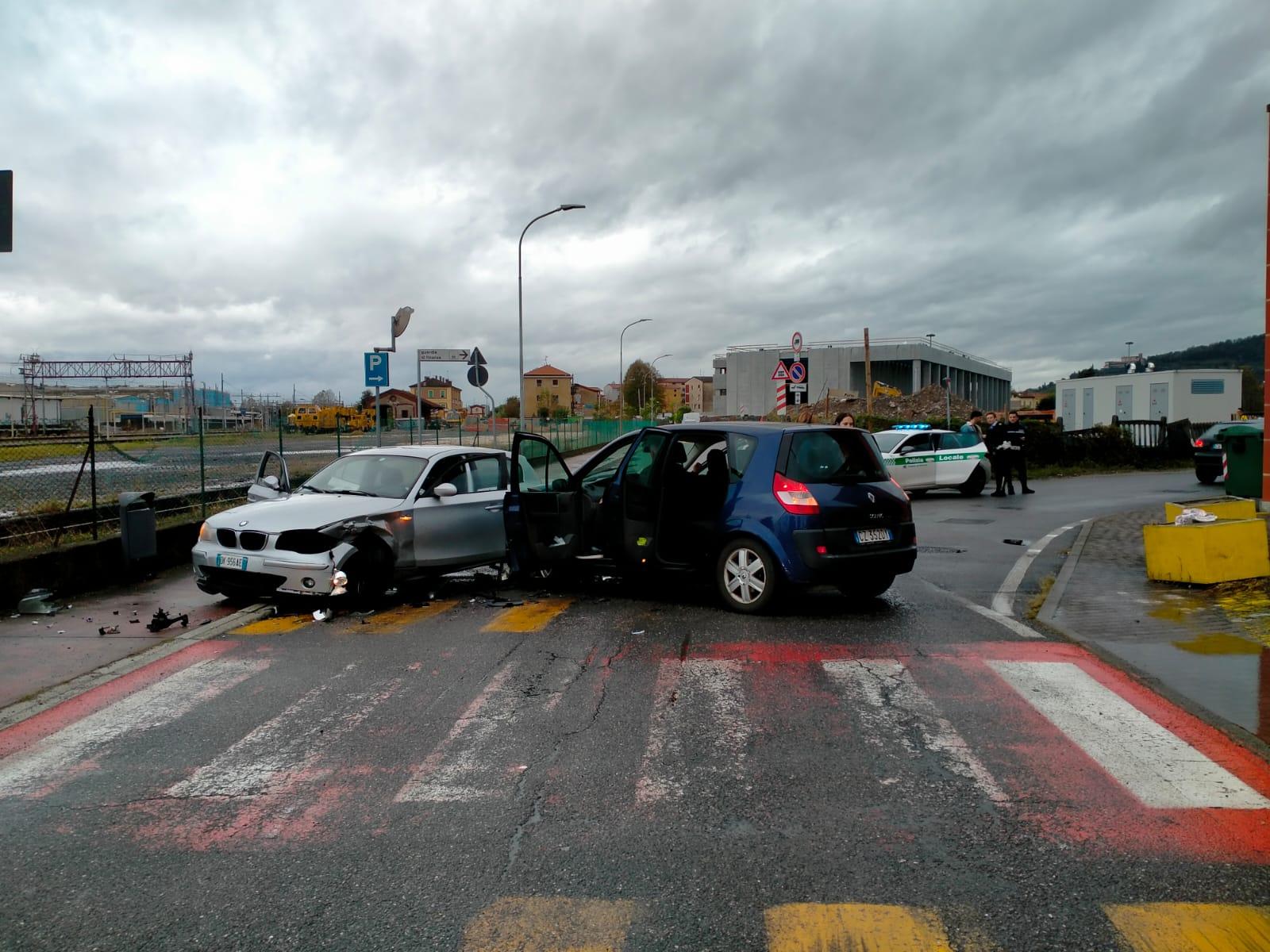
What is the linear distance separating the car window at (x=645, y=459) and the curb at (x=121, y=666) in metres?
3.61

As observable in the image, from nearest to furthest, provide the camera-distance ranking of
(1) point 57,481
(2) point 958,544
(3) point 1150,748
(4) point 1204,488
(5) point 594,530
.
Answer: (3) point 1150,748, (5) point 594,530, (1) point 57,481, (2) point 958,544, (4) point 1204,488

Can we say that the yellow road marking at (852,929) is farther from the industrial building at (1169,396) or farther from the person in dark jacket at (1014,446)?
the industrial building at (1169,396)

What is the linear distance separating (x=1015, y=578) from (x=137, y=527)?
9.79 metres

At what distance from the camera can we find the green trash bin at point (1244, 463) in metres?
15.8

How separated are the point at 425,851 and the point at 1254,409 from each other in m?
90.9

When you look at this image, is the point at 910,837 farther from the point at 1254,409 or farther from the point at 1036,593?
the point at 1254,409

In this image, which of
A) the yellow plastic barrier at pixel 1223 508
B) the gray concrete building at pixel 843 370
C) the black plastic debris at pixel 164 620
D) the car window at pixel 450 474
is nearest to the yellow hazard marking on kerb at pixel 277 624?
the black plastic debris at pixel 164 620

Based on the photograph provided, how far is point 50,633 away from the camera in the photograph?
322 inches

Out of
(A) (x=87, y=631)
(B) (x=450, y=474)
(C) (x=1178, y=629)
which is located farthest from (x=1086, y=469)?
(A) (x=87, y=631)

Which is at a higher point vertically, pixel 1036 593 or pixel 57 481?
pixel 57 481

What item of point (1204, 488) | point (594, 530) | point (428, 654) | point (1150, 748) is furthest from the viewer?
point (1204, 488)

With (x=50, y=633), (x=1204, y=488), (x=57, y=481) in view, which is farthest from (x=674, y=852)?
(x=1204, y=488)

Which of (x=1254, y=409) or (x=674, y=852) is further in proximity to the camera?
(x=1254, y=409)

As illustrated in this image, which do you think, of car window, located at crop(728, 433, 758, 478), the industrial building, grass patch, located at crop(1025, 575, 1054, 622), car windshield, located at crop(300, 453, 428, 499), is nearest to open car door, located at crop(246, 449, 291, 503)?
car windshield, located at crop(300, 453, 428, 499)
